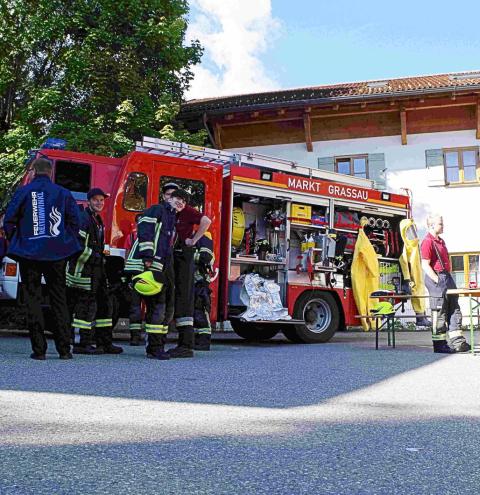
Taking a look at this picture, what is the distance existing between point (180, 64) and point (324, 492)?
17353 millimetres

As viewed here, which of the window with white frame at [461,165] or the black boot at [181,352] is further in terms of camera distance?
the window with white frame at [461,165]

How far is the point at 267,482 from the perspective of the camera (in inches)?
103

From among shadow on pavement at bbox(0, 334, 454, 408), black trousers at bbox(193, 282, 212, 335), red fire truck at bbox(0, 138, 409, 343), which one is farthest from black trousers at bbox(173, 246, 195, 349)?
red fire truck at bbox(0, 138, 409, 343)

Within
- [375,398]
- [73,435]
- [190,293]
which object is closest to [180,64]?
[190,293]

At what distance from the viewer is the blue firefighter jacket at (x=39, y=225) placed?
21.3 ft

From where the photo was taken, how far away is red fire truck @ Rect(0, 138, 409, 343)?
9.29 metres

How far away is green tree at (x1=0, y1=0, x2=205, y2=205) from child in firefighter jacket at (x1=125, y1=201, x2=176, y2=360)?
947 cm

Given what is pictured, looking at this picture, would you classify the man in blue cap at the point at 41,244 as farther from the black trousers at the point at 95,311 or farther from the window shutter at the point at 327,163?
the window shutter at the point at 327,163

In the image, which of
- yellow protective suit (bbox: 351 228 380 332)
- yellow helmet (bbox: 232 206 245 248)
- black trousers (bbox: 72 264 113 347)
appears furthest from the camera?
yellow protective suit (bbox: 351 228 380 332)

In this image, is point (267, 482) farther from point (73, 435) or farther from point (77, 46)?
point (77, 46)

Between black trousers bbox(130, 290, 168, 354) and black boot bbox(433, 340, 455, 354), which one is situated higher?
black trousers bbox(130, 290, 168, 354)

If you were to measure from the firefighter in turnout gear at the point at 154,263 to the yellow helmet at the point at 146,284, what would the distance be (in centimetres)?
1

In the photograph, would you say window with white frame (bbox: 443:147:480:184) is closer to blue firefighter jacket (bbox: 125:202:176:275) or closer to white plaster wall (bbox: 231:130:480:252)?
white plaster wall (bbox: 231:130:480:252)

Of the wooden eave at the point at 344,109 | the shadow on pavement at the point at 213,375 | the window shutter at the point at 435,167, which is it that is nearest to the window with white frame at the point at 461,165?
the window shutter at the point at 435,167
